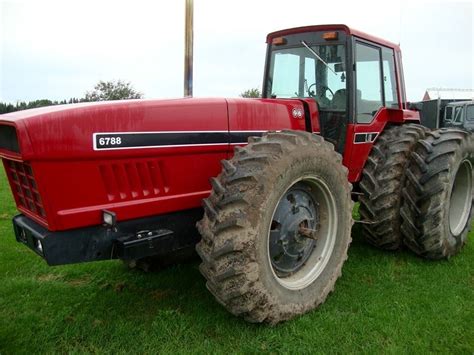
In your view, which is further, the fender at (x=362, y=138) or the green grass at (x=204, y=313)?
the fender at (x=362, y=138)

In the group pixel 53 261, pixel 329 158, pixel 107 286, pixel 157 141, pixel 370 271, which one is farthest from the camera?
pixel 370 271

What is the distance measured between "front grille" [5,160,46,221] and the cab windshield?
2.71 metres

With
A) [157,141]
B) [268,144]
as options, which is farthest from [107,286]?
[268,144]

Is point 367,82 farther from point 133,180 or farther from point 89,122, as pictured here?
point 89,122

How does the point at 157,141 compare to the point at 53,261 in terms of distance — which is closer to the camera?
the point at 53,261

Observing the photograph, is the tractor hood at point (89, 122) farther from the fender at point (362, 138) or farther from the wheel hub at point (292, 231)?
the fender at point (362, 138)

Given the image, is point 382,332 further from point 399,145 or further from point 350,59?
point 350,59

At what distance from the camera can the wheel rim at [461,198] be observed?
521cm

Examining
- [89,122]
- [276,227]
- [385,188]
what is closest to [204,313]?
[276,227]

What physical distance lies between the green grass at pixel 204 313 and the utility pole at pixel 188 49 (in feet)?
17.6

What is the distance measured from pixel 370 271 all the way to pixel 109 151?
9.30 ft

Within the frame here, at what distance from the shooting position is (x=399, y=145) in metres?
4.64

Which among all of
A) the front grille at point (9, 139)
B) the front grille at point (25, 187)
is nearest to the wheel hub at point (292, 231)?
the front grille at point (25, 187)

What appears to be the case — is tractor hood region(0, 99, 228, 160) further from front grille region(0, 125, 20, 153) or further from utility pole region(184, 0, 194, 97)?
utility pole region(184, 0, 194, 97)
